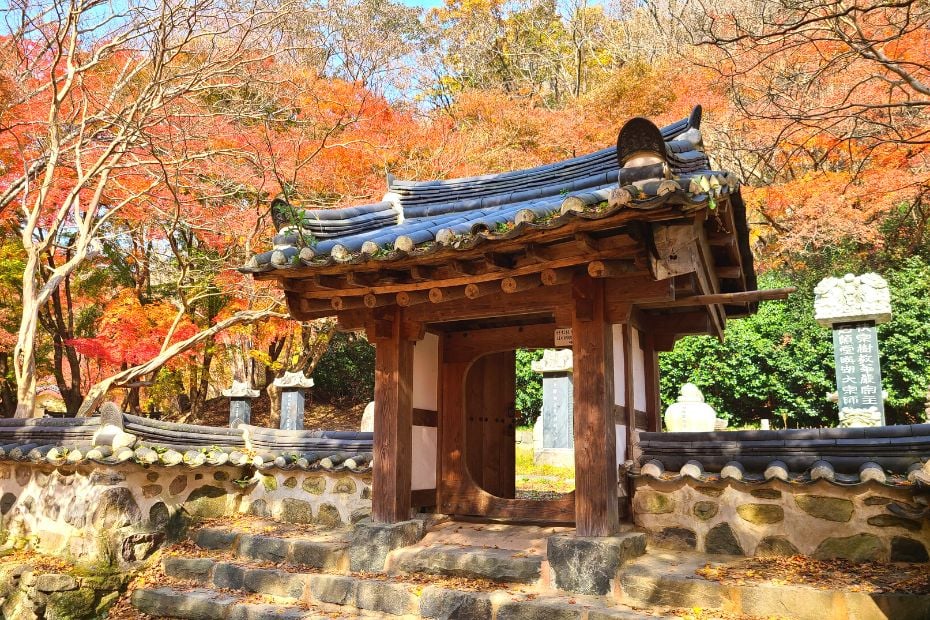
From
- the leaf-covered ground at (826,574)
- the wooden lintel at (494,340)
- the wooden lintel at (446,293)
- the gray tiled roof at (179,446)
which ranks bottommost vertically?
the leaf-covered ground at (826,574)

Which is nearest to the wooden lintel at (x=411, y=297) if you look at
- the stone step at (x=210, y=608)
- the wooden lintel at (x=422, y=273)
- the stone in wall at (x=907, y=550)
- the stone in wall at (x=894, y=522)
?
the wooden lintel at (x=422, y=273)

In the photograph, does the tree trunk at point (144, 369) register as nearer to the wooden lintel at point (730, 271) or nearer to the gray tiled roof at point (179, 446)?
the gray tiled roof at point (179, 446)

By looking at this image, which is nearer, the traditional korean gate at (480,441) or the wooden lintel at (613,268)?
the wooden lintel at (613,268)

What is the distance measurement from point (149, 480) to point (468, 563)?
12.1 feet

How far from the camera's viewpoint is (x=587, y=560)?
16.4 ft

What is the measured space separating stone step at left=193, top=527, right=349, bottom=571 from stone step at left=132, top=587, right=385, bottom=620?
504 mm

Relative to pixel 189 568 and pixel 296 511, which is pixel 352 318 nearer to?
pixel 296 511

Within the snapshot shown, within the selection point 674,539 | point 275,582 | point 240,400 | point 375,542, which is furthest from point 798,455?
point 240,400

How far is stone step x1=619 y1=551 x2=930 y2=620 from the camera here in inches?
160

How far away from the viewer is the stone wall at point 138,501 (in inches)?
258

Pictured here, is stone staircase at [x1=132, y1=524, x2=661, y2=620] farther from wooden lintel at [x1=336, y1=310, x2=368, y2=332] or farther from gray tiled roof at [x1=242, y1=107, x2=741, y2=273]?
gray tiled roof at [x1=242, y1=107, x2=741, y2=273]

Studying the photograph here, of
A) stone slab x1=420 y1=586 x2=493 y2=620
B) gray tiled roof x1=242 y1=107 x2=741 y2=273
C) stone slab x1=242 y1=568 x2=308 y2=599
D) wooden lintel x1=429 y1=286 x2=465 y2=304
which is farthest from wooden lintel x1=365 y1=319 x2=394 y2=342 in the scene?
stone slab x1=420 y1=586 x2=493 y2=620

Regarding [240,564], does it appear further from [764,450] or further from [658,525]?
[764,450]

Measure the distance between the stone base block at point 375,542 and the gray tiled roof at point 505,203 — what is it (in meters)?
2.41
